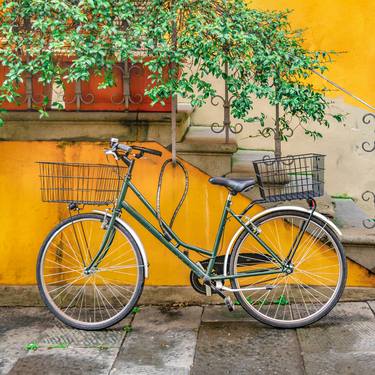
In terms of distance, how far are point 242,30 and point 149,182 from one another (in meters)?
1.43

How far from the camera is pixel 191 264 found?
471 centimetres

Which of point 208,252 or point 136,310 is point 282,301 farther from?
point 136,310

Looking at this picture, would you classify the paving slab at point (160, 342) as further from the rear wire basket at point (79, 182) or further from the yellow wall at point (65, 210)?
the rear wire basket at point (79, 182)

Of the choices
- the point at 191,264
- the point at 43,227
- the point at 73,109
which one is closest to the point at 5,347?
the point at 43,227

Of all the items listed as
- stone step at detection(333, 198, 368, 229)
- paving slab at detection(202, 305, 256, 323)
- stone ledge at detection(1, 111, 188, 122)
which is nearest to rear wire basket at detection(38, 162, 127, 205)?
stone ledge at detection(1, 111, 188, 122)

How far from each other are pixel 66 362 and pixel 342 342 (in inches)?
75.4

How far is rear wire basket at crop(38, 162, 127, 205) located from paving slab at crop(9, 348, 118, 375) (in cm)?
110

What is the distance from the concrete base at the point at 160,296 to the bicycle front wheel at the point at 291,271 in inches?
9.0

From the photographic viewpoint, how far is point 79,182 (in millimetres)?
5152

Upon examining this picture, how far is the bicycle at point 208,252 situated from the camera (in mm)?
4637

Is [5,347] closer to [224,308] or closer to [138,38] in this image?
[224,308]

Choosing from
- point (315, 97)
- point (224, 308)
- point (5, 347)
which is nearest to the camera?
point (5, 347)

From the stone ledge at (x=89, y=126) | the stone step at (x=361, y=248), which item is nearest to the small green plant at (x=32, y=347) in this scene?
the stone ledge at (x=89, y=126)

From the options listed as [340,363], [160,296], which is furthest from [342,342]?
[160,296]
